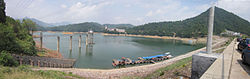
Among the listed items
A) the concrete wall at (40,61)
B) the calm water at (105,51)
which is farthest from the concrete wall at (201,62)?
the concrete wall at (40,61)

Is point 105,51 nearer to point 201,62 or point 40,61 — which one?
point 40,61

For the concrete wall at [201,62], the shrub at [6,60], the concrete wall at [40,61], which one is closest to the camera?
the concrete wall at [201,62]

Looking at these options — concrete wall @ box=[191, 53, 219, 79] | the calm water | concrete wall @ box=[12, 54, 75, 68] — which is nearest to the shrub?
concrete wall @ box=[12, 54, 75, 68]

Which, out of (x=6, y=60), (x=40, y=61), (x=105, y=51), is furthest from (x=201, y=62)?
(x=105, y=51)

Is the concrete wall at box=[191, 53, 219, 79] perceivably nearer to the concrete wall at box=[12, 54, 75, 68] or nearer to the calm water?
the calm water

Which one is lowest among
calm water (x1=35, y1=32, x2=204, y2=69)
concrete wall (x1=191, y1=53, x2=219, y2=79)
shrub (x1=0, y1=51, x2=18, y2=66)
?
calm water (x1=35, y1=32, x2=204, y2=69)

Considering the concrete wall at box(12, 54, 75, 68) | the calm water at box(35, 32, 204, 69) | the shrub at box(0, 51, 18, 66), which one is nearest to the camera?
the shrub at box(0, 51, 18, 66)

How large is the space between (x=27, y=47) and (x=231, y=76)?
2468 centimetres

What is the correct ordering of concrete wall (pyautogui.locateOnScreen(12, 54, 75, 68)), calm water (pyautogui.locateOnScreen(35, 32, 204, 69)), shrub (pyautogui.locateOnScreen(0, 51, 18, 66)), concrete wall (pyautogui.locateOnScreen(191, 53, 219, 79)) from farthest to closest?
calm water (pyautogui.locateOnScreen(35, 32, 204, 69)), concrete wall (pyautogui.locateOnScreen(12, 54, 75, 68)), shrub (pyautogui.locateOnScreen(0, 51, 18, 66)), concrete wall (pyautogui.locateOnScreen(191, 53, 219, 79))

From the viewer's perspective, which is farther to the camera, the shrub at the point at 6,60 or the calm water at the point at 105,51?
the calm water at the point at 105,51

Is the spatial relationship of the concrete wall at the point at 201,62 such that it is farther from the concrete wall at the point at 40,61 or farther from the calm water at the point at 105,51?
the concrete wall at the point at 40,61

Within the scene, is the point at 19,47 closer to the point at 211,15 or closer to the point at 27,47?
the point at 27,47

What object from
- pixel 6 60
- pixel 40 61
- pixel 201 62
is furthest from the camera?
pixel 40 61

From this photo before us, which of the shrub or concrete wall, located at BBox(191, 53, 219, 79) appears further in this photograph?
the shrub
